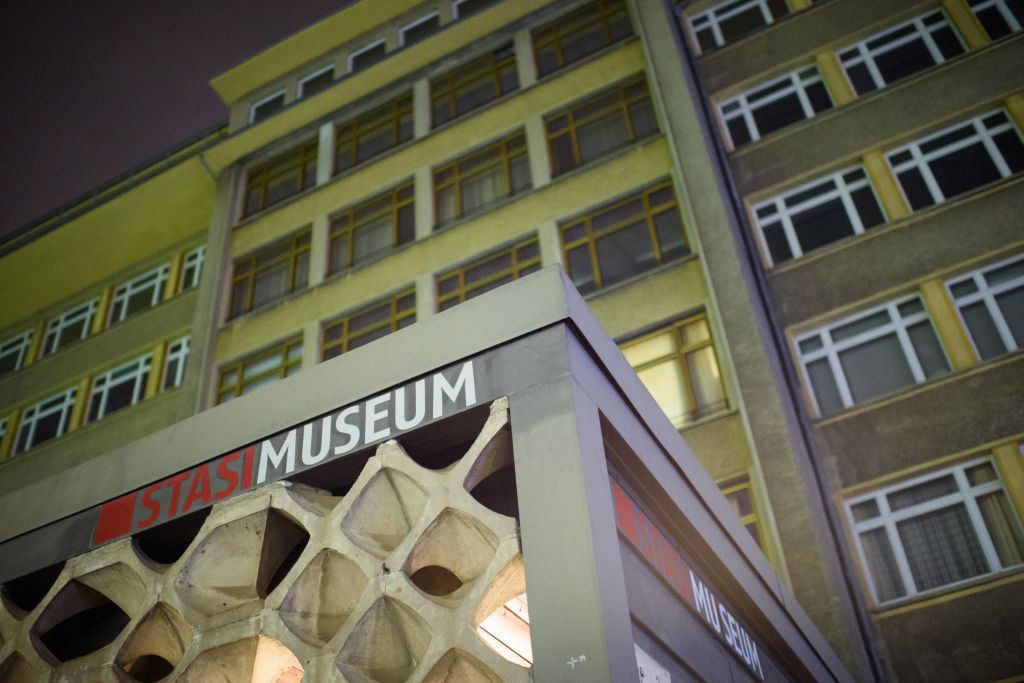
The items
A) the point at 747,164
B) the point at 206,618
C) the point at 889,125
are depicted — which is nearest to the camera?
the point at 206,618

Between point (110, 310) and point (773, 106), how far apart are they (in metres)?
17.4

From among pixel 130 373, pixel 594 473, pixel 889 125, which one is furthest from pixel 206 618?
pixel 130 373

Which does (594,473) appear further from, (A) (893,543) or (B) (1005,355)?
(B) (1005,355)

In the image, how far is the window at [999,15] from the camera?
16875mm

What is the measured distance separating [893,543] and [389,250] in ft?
38.4

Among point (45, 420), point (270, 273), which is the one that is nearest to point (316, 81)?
point (270, 273)

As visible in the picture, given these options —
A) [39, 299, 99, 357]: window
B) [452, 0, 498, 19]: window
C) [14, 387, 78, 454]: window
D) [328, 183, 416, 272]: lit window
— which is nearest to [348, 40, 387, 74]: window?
[452, 0, 498, 19]: window

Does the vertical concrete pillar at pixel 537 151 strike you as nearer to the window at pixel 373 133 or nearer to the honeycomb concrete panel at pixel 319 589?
the window at pixel 373 133

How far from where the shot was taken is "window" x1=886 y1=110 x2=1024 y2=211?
1560 centimetres

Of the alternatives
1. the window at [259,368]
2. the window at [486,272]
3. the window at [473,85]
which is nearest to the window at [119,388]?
the window at [259,368]

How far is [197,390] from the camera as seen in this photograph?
65.8ft

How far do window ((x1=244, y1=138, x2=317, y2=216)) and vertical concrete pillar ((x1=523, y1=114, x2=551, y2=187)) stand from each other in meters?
5.90

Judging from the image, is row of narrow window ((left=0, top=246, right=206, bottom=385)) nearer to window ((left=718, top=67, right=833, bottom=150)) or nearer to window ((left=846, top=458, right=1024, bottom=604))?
window ((left=718, top=67, right=833, bottom=150))

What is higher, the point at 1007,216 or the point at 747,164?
the point at 747,164
